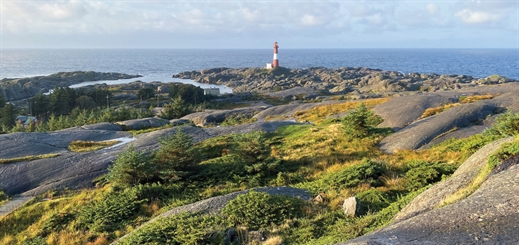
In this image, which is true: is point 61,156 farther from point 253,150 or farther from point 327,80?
point 327,80

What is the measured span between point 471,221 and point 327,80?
12231 centimetres

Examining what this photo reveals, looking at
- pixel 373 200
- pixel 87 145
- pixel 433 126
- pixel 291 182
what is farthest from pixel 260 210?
pixel 87 145

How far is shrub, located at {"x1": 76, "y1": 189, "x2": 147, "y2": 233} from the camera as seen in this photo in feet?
47.3

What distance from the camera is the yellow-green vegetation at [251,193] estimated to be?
11.0 m

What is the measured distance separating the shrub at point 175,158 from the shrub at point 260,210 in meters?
6.58

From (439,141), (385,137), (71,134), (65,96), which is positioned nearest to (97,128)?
(71,134)

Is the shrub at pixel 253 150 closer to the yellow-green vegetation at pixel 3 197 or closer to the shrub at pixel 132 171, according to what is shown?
the shrub at pixel 132 171

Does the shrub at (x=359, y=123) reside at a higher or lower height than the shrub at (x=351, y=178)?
higher

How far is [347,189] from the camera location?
1480 cm

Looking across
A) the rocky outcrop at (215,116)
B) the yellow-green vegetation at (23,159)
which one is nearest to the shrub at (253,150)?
the yellow-green vegetation at (23,159)

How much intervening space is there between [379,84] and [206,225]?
91154 mm

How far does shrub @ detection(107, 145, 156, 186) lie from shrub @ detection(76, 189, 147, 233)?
163 cm

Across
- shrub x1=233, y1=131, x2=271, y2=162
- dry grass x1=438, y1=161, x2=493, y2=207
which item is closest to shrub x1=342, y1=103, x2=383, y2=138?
shrub x1=233, y1=131, x2=271, y2=162

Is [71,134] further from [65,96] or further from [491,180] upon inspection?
[65,96]
